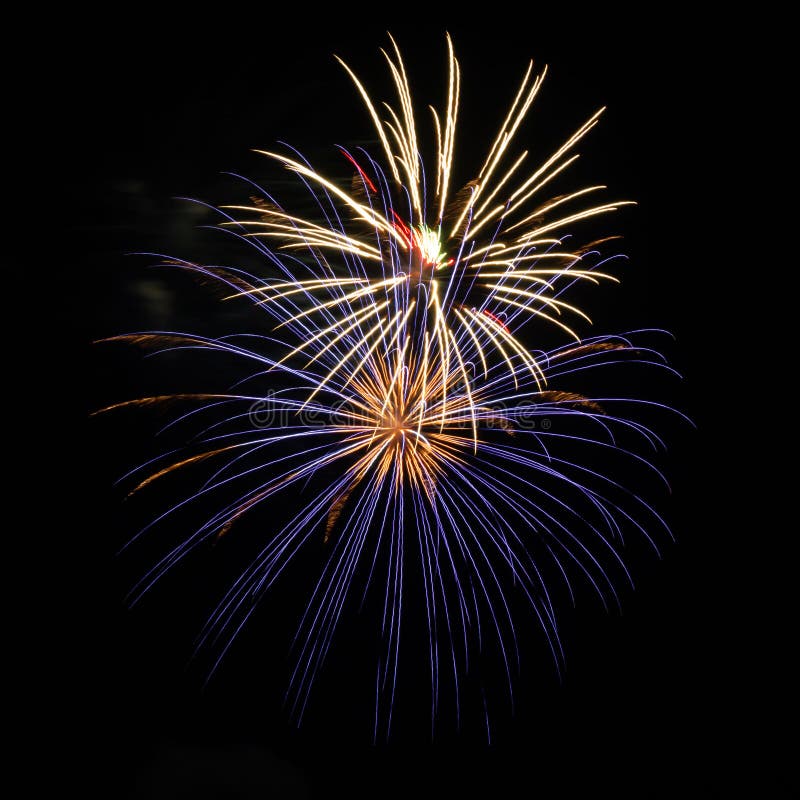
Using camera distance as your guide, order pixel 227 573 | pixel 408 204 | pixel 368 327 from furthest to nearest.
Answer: pixel 227 573
pixel 368 327
pixel 408 204

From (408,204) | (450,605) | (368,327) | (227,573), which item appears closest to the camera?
(408,204)

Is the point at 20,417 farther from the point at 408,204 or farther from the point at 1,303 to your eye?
the point at 408,204

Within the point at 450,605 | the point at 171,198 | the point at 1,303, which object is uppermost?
the point at 171,198

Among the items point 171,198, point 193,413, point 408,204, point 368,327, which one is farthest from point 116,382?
point 408,204

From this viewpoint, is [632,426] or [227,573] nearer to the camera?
[227,573]

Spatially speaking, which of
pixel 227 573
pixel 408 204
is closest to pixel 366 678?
pixel 227 573

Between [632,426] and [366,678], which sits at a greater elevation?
[632,426]

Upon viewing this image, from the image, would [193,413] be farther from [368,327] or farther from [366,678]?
[366,678]

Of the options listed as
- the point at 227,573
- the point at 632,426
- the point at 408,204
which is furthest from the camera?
the point at 632,426

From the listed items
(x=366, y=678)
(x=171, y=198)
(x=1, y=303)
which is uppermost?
(x=171, y=198)
